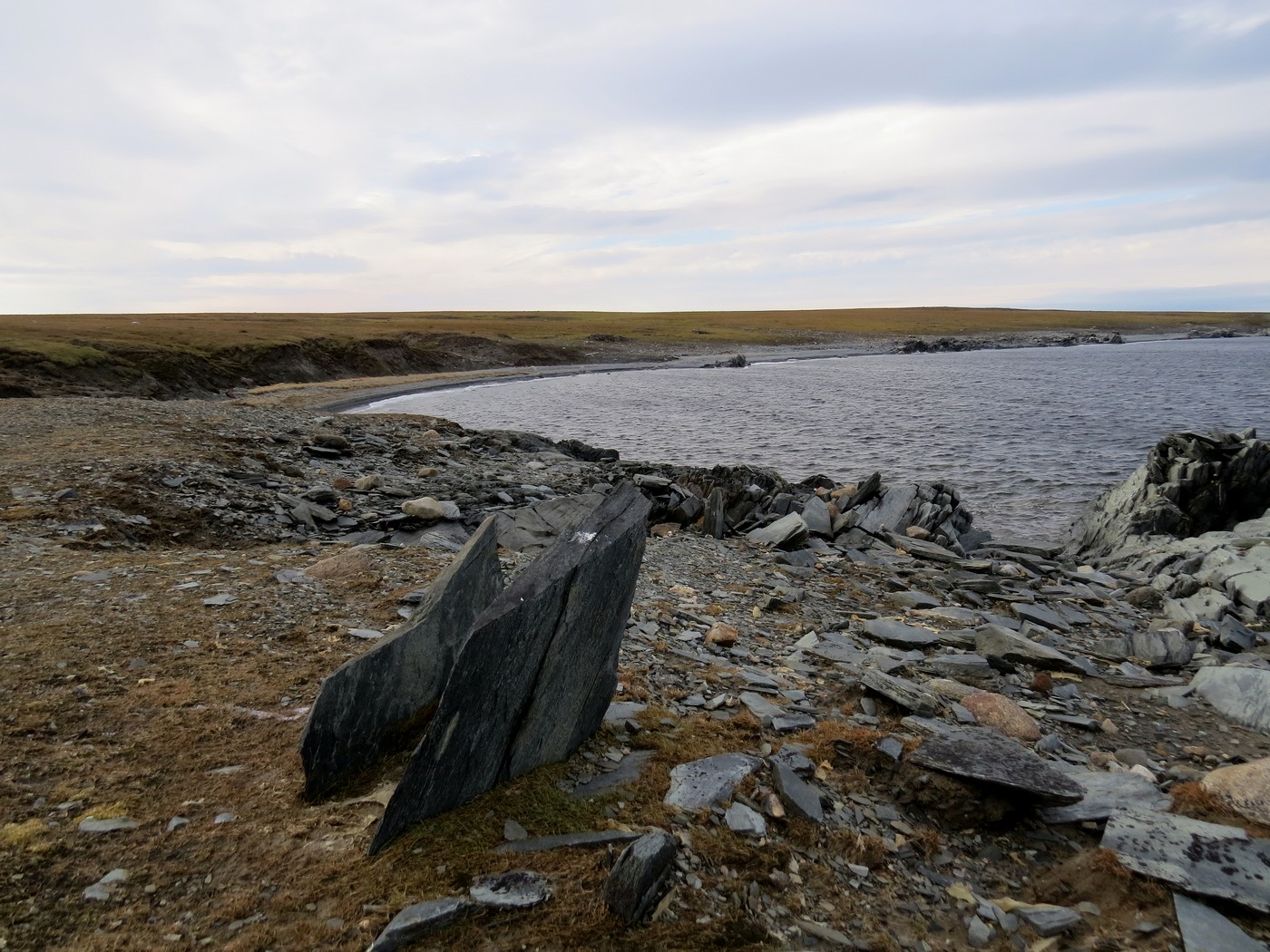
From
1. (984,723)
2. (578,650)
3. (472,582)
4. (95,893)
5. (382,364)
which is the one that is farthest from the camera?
(382,364)

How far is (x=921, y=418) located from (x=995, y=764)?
4490cm

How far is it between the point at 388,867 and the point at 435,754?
27.4 inches

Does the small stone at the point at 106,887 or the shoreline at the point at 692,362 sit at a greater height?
the shoreline at the point at 692,362

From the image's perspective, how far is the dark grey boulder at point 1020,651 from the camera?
9820mm

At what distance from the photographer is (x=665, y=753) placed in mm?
6168

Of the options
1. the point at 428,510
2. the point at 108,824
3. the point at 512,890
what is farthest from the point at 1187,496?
the point at 108,824

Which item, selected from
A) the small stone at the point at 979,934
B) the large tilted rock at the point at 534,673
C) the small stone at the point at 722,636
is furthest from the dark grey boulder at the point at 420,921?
the small stone at the point at 722,636

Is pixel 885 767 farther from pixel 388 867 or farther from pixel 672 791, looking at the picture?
pixel 388 867

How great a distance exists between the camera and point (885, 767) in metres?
6.39

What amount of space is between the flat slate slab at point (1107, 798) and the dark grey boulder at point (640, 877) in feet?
10.8

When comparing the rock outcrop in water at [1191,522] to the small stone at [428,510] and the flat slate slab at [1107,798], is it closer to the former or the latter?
the flat slate slab at [1107,798]

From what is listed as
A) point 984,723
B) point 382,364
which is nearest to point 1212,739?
point 984,723

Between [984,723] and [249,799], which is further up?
[249,799]

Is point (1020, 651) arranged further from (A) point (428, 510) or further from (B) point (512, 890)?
(A) point (428, 510)
